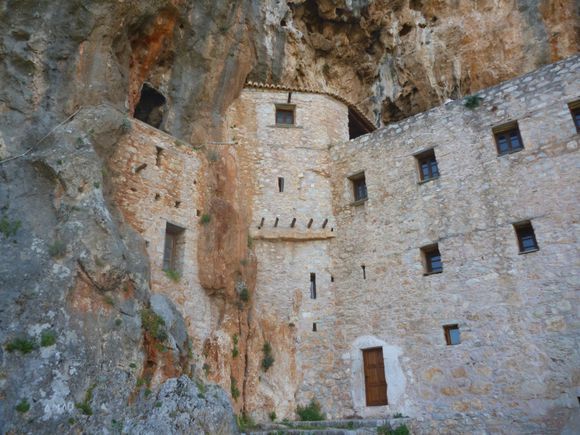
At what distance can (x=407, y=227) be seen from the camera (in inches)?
545

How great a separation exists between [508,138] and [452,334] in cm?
530

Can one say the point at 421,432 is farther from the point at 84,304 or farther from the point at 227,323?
the point at 84,304

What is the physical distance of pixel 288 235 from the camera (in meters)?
14.8

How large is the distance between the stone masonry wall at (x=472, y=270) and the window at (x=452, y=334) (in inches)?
6.3

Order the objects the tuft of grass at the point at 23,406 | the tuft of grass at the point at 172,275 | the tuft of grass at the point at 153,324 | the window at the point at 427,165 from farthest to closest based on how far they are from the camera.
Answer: the window at the point at 427,165 → the tuft of grass at the point at 172,275 → the tuft of grass at the point at 153,324 → the tuft of grass at the point at 23,406

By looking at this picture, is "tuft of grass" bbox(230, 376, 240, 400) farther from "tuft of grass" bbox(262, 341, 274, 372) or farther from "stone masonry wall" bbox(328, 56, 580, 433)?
"stone masonry wall" bbox(328, 56, 580, 433)

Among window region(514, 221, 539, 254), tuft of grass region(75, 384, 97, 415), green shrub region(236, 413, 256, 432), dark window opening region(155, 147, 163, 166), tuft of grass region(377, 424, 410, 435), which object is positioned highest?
dark window opening region(155, 147, 163, 166)

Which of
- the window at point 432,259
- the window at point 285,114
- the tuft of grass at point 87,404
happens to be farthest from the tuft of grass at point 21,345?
the window at point 285,114

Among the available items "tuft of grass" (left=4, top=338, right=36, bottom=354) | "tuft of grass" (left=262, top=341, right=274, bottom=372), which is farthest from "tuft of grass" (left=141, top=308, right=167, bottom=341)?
"tuft of grass" (left=262, top=341, right=274, bottom=372)

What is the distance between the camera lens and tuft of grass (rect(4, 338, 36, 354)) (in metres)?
7.54

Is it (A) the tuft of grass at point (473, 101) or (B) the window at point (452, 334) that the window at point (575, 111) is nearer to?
(A) the tuft of grass at point (473, 101)

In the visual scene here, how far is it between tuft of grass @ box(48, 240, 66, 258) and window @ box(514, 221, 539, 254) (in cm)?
983

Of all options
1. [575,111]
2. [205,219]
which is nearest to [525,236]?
[575,111]

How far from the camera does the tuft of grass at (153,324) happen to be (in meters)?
9.33
